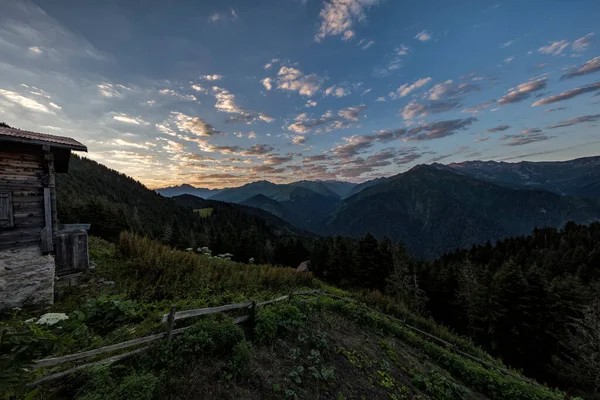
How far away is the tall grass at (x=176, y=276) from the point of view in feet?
26.5

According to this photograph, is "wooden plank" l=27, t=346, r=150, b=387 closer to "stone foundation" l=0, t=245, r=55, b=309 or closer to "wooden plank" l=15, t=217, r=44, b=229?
"stone foundation" l=0, t=245, r=55, b=309

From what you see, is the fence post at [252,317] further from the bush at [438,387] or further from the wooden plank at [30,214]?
the wooden plank at [30,214]

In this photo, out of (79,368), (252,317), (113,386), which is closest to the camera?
(113,386)

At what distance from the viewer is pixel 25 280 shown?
716cm

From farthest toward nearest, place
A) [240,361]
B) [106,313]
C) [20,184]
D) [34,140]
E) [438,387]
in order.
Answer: [20,184] < [34,140] < [438,387] < [106,313] < [240,361]

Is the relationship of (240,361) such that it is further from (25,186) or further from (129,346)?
(25,186)

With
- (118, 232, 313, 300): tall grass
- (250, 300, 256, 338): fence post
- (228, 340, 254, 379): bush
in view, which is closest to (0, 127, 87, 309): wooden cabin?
(118, 232, 313, 300): tall grass

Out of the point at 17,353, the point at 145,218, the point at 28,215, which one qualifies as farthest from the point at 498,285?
the point at 145,218

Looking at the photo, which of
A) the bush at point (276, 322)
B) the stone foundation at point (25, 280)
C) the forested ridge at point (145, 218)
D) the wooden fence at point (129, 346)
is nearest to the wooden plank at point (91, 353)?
the wooden fence at point (129, 346)

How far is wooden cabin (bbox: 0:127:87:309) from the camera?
23.7ft

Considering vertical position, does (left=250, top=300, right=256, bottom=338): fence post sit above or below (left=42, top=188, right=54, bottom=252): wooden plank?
below

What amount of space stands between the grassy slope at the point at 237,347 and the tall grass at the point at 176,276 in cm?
4

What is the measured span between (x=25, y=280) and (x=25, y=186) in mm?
3717

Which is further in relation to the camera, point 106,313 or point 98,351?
point 106,313
